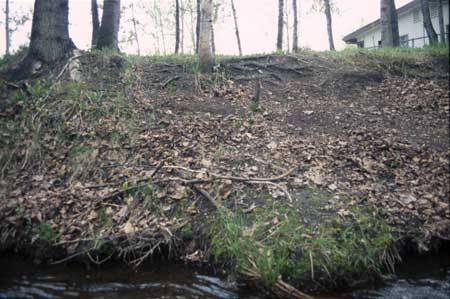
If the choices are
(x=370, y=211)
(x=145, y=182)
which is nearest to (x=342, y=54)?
(x=370, y=211)

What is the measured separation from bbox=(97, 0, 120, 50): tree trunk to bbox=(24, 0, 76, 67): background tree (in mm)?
1363

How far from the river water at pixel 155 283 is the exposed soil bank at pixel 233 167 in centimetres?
20

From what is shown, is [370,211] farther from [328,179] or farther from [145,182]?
[145,182]

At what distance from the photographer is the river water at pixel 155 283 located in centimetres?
411

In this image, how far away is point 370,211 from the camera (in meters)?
5.09

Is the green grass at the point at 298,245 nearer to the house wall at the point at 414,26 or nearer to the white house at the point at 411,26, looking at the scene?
the white house at the point at 411,26

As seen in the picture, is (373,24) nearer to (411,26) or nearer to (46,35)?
(411,26)

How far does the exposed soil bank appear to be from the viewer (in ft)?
15.6

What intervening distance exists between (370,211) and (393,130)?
8.49 feet

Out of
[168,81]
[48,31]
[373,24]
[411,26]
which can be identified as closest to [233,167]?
[168,81]

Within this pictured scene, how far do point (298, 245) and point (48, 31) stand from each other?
24.8ft

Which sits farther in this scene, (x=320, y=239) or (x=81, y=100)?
(x=81, y=100)

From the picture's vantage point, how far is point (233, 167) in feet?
20.0

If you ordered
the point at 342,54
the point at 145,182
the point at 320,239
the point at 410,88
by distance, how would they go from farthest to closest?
the point at 342,54 < the point at 410,88 < the point at 145,182 < the point at 320,239
